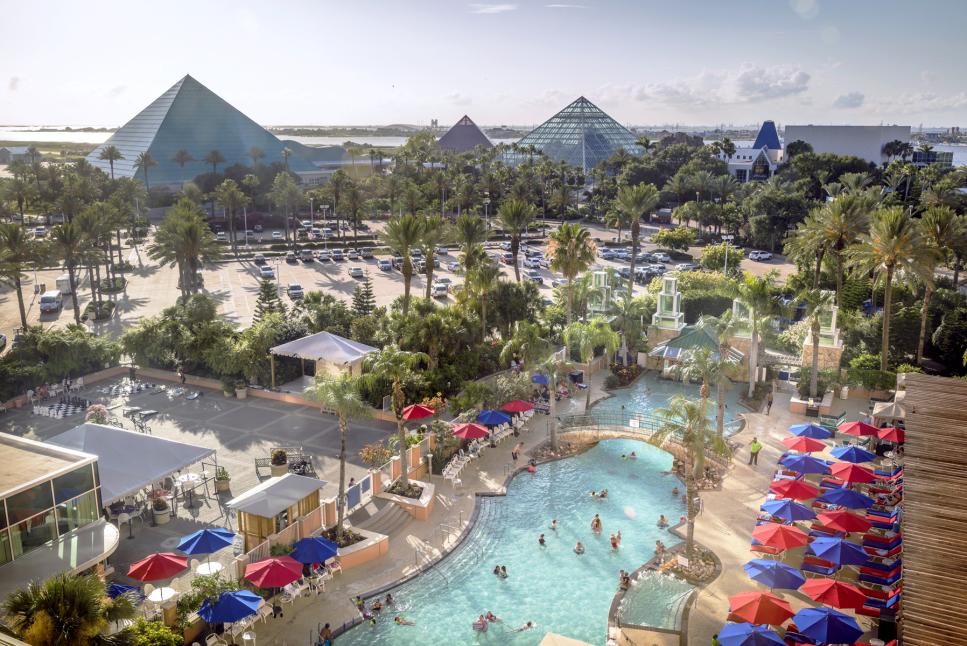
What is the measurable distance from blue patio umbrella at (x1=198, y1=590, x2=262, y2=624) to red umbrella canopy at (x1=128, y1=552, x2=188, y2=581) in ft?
4.89

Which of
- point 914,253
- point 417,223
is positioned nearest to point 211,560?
point 417,223

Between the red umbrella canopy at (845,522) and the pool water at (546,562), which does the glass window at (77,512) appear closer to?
the pool water at (546,562)

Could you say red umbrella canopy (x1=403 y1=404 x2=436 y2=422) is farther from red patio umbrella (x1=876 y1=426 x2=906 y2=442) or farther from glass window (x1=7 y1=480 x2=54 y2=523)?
red patio umbrella (x1=876 y1=426 x2=906 y2=442)

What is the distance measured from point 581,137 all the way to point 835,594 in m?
118

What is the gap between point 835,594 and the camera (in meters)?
16.3

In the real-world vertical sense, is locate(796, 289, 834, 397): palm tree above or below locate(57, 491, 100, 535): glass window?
above

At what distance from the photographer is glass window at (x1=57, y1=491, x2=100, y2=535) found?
17.6m

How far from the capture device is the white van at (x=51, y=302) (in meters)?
49.0

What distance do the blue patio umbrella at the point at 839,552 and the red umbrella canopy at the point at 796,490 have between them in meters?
2.89

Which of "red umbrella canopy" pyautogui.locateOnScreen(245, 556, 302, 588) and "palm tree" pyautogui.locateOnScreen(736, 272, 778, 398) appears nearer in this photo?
"red umbrella canopy" pyautogui.locateOnScreen(245, 556, 302, 588)

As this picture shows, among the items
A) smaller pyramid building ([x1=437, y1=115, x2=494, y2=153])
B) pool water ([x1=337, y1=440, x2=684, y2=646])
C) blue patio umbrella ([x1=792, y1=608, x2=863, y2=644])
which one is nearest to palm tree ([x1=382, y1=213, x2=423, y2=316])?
pool water ([x1=337, y1=440, x2=684, y2=646])

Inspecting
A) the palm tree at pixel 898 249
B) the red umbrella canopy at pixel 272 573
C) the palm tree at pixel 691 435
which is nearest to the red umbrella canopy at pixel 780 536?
the palm tree at pixel 691 435

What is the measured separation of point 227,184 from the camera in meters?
71.1

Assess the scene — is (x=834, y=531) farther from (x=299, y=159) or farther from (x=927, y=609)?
(x=299, y=159)
